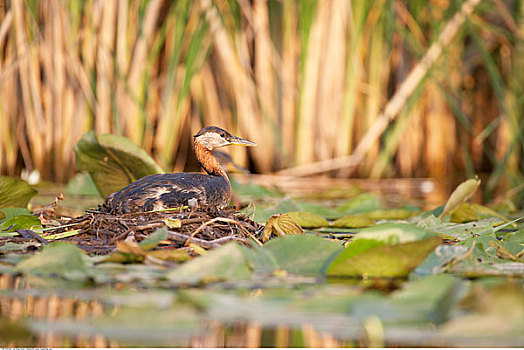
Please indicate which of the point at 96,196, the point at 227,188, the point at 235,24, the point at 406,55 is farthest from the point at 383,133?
the point at 227,188

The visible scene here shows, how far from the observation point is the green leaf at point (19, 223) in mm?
3078

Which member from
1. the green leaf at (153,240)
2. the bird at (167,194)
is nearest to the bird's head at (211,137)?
the bird at (167,194)

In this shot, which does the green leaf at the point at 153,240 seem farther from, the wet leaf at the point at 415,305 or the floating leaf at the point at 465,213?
the floating leaf at the point at 465,213

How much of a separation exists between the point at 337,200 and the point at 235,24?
1.89 m

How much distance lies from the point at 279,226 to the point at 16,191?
5.09ft

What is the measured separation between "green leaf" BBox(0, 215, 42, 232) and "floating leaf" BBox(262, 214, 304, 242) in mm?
1028

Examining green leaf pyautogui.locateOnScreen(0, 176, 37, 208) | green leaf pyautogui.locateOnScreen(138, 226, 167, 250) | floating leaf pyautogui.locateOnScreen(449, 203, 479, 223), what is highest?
green leaf pyautogui.locateOnScreen(0, 176, 37, 208)

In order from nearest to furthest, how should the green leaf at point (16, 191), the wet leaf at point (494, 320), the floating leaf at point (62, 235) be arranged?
the wet leaf at point (494, 320) < the floating leaf at point (62, 235) < the green leaf at point (16, 191)

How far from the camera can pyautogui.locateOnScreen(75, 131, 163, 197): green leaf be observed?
386 cm

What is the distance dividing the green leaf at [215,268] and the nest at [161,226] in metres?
0.35

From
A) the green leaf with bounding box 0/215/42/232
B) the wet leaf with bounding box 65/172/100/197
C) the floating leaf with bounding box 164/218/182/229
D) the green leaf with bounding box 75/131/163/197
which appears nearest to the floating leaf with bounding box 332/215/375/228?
the green leaf with bounding box 75/131/163/197

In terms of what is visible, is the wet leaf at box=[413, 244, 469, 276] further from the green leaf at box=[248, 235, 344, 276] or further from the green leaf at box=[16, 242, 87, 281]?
the green leaf at box=[16, 242, 87, 281]

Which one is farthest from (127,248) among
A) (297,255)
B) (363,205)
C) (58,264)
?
(363,205)

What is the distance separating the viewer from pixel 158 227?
273 centimetres
